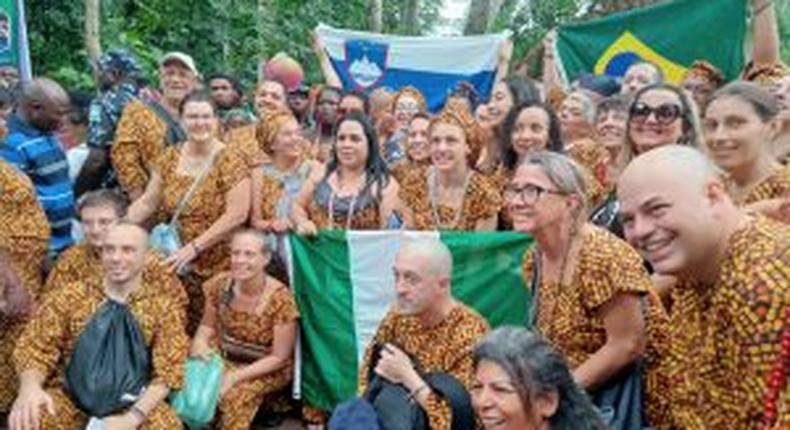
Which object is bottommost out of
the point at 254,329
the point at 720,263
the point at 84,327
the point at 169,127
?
the point at 254,329

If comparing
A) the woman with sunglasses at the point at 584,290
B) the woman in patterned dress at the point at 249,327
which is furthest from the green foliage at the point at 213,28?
the woman with sunglasses at the point at 584,290

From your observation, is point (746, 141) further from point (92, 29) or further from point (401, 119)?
point (92, 29)

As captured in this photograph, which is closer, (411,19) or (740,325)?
(740,325)

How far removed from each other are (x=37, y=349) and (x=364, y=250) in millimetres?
1797

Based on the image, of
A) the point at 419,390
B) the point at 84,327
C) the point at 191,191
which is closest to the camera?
the point at 419,390

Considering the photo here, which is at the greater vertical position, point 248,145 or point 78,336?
point 248,145

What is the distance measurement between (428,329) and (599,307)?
1.08 metres

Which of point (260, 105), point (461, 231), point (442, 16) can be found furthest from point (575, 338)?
point (442, 16)

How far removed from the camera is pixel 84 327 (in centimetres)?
511

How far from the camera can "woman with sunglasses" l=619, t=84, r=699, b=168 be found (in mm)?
4441

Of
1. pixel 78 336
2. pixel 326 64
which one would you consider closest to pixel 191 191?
pixel 78 336

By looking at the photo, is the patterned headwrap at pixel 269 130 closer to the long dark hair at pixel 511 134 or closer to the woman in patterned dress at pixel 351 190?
the woman in patterned dress at pixel 351 190

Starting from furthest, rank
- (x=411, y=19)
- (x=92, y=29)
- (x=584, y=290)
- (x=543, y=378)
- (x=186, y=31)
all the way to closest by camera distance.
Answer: (x=411, y=19) → (x=186, y=31) → (x=92, y=29) → (x=584, y=290) → (x=543, y=378)

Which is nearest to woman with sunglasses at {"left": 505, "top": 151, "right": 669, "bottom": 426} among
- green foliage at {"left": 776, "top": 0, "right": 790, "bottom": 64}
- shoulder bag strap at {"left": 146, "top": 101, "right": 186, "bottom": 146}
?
shoulder bag strap at {"left": 146, "top": 101, "right": 186, "bottom": 146}
